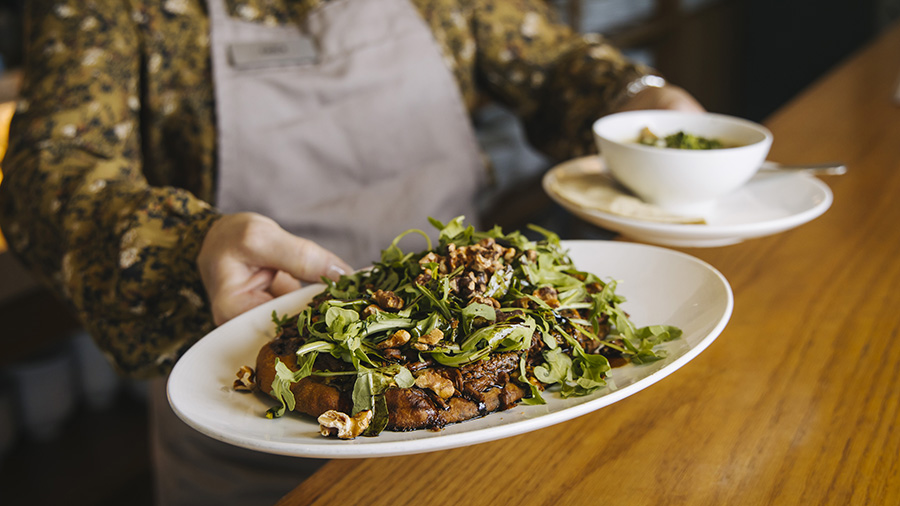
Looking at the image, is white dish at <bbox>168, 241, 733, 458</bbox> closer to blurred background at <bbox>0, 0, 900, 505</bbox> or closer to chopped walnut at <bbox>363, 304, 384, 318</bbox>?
chopped walnut at <bbox>363, 304, 384, 318</bbox>

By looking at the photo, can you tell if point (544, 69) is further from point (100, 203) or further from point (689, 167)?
point (100, 203)

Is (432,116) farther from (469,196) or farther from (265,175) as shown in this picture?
(265,175)

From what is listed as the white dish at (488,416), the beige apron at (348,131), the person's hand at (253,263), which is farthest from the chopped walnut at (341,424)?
the beige apron at (348,131)

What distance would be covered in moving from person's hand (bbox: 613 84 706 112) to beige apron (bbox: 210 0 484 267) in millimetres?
346

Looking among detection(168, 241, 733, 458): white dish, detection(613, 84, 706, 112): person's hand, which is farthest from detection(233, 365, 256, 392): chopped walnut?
detection(613, 84, 706, 112): person's hand

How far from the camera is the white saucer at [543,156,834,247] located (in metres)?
0.79

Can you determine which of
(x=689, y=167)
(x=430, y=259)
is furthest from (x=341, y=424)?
(x=689, y=167)

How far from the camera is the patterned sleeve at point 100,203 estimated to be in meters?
0.86

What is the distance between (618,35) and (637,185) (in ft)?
9.44

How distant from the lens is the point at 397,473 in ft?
1.82

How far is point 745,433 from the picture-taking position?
0.58 metres

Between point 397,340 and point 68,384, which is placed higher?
point 397,340

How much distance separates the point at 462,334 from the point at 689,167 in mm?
447

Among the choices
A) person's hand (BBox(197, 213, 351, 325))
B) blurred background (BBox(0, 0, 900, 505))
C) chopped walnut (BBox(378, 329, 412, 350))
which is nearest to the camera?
chopped walnut (BBox(378, 329, 412, 350))
